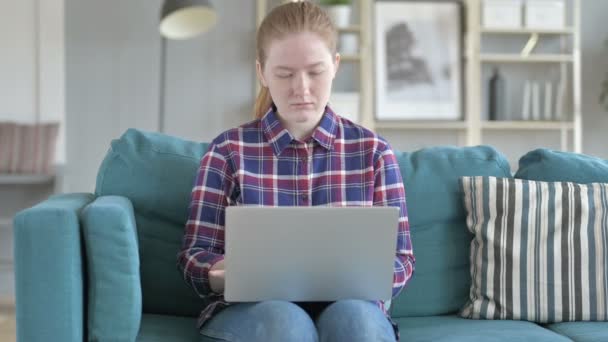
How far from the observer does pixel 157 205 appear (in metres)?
1.96

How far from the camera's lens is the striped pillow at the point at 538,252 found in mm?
1944

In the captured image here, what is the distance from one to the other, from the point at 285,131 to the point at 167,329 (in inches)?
20.5

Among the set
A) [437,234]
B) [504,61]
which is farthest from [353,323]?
[504,61]

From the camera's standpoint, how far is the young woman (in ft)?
5.71

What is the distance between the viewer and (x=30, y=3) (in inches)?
173

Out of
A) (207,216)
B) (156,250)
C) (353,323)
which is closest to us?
(353,323)

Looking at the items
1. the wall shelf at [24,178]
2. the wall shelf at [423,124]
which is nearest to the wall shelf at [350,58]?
the wall shelf at [423,124]

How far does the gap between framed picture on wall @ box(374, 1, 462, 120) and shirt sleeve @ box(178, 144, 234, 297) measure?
9.45ft

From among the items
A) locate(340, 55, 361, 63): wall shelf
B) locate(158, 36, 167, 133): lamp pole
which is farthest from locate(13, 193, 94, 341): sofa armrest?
locate(340, 55, 361, 63): wall shelf

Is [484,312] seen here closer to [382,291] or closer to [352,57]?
[382,291]

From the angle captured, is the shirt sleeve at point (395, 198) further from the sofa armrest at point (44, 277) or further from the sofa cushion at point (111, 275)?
the sofa armrest at point (44, 277)

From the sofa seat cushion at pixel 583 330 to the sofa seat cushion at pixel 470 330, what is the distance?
4cm

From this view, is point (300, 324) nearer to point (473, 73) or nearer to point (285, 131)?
point (285, 131)

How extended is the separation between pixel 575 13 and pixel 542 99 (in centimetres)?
54
